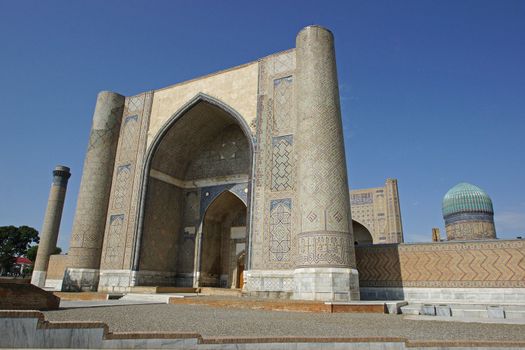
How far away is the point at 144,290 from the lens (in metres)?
8.67

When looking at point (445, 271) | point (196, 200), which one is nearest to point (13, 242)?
point (196, 200)

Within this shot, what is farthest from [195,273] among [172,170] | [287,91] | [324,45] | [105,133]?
[324,45]

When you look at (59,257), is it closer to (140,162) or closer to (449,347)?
(140,162)

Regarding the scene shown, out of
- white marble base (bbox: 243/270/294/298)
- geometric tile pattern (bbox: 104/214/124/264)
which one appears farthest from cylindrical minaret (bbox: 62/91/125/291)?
white marble base (bbox: 243/270/294/298)

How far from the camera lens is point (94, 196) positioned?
10.2 meters

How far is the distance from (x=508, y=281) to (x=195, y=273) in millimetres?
7282

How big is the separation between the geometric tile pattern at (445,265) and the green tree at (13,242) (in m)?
29.9

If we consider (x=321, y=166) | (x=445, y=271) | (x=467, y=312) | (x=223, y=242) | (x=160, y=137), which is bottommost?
(x=467, y=312)

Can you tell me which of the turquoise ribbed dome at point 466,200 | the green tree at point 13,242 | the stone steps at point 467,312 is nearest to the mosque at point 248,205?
the stone steps at point 467,312

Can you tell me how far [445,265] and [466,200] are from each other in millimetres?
10615

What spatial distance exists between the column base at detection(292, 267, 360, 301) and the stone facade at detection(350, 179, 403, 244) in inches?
400

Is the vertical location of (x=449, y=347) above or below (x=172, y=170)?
below

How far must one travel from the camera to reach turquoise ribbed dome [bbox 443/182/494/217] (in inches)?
639

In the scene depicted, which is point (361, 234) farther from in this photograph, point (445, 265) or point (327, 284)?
point (327, 284)
